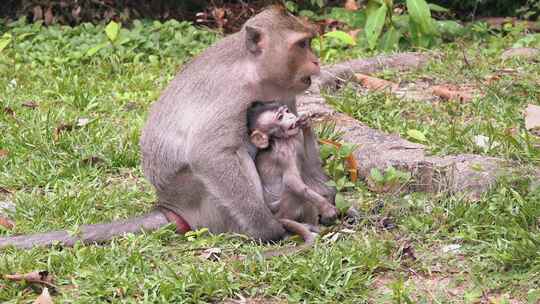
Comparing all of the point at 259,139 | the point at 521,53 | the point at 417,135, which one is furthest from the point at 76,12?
the point at 259,139

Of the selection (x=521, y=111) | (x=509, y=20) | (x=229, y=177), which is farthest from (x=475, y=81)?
(x=229, y=177)

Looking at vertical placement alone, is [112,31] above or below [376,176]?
below

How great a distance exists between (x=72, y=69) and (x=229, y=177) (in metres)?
4.29

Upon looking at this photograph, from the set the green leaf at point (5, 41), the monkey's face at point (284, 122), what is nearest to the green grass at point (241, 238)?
the monkey's face at point (284, 122)

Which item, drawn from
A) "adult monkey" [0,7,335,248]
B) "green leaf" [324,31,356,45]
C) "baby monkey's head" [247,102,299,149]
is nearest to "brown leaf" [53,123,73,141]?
"adult monkey" [0,7,335,248]

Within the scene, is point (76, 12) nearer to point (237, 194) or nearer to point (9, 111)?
point (9, 111)

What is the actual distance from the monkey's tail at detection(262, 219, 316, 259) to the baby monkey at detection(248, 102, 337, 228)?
0.04 m

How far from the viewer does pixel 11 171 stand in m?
6.68

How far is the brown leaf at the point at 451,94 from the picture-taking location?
7680 millimetres

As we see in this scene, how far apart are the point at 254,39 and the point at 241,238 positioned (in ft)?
3.51

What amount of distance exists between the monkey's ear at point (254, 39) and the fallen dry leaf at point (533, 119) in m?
2.09

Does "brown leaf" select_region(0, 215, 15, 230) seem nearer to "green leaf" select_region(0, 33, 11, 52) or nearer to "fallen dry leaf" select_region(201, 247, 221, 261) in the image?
"fallen dry leaf" select_region(201, 247, 221, 261)

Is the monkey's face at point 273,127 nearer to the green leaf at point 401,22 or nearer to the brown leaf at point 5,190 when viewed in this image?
the brown leaf at point 5,190

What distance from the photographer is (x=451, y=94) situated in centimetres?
776
